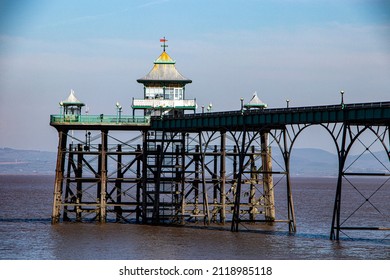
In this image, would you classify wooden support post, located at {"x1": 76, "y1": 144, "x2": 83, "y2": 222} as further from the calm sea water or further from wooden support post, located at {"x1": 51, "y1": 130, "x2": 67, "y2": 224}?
the calm sea water

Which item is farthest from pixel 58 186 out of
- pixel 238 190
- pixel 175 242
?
pixel 175 242

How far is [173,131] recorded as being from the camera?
96312mm

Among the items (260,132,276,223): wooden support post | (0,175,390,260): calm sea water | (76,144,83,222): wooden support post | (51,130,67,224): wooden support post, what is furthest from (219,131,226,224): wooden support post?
(51,130,67,224): wooden support post

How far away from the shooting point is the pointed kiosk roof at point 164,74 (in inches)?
4035

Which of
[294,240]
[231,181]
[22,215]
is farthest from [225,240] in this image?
[22,215]

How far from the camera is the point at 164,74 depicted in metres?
103

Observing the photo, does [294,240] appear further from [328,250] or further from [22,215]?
[22,215]

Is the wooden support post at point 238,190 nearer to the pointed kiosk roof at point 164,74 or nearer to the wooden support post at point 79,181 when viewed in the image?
the wooden support post at point 79,181

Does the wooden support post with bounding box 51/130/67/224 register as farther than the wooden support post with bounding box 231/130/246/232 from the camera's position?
Yes

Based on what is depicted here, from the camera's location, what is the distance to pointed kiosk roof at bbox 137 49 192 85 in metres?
102

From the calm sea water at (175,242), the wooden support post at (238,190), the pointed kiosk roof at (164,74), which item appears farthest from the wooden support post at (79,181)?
the wooden support post at (238,190)

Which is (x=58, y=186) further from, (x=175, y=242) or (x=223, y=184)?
(x=175, y=242)
